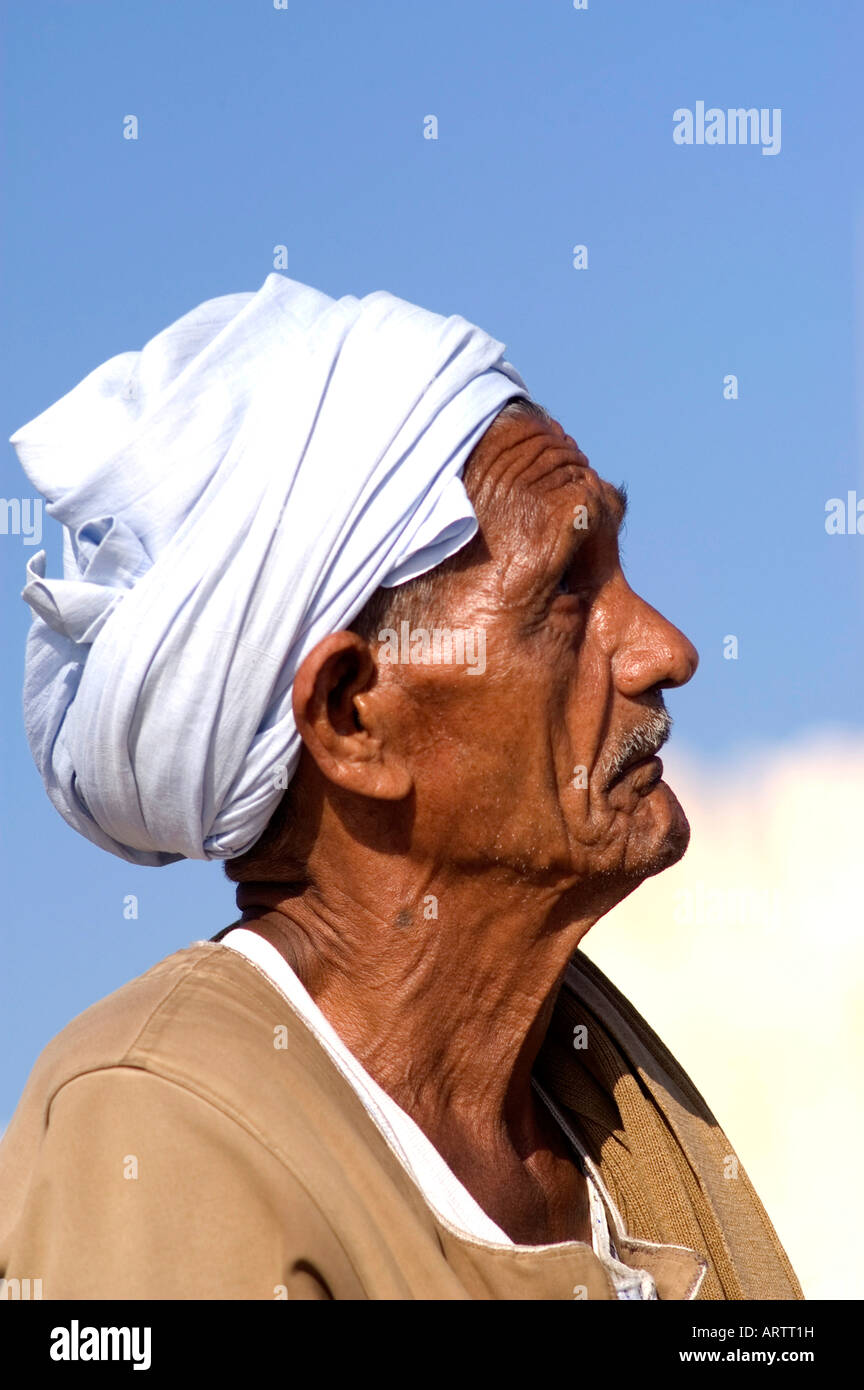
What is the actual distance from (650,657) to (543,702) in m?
0.25

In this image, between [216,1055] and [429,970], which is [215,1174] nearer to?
[216,1055]

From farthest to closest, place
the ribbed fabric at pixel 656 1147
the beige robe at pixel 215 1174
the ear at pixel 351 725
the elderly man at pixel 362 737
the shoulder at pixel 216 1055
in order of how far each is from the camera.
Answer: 1. the ribbed fabric at pixel 656 1147
2. the ear at pixel 351 725
3. the elderly man at pixel 362 737
4. the shoulder at pixel 216 1055
5. the beige robe at pixel 215 1174

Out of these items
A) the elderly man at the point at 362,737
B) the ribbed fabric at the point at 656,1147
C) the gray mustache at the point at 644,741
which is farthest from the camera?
the ribbed fabric at the point at 656,1147

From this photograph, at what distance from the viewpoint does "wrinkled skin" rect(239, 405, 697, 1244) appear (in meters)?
2.48

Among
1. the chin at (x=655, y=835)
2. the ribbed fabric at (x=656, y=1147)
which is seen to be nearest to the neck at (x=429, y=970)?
the chin at (x=655, y=835)

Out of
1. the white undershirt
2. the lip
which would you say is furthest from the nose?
the white undershirt

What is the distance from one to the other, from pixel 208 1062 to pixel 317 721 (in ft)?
1.91

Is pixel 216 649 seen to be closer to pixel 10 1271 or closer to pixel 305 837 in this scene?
pixel 305 837

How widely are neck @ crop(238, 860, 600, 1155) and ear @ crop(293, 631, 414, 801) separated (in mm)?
165

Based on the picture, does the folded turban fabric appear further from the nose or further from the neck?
the nose

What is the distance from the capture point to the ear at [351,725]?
2.45 meters

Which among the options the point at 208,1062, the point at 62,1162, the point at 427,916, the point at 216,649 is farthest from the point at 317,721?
the point at 62,1162

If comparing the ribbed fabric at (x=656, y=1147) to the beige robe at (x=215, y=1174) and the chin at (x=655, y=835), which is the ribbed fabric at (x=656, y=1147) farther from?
the chin at (x=655, y=835)

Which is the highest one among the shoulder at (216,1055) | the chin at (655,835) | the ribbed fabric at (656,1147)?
the chin at (655,835)
